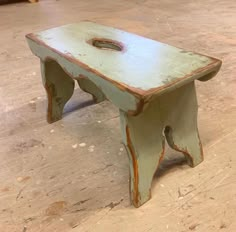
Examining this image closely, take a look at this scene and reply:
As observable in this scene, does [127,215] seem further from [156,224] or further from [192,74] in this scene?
[192,74]

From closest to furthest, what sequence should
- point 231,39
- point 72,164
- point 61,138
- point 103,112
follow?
point 72,164 → point 61,138 → point 103,112 → point 231,39

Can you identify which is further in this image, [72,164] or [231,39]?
[231,39]

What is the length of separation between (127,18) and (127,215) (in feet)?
5.63

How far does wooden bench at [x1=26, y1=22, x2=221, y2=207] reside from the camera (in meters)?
0.77

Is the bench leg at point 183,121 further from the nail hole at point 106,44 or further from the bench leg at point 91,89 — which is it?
the bench leg at point 91,89

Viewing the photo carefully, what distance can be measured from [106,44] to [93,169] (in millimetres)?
366

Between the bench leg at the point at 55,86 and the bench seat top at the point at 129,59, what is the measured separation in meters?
0.11

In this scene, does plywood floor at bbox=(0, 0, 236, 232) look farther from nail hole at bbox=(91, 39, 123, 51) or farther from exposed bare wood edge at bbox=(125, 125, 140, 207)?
nail hole at bbox=(91, 39, 123, 51)

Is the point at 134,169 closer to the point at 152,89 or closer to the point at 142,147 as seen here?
the point at 142,147

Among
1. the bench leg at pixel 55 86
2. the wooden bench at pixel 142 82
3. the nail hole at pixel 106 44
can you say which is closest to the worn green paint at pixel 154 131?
the wooden bench at pixel 142 82

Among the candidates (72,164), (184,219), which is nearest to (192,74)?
(184,219)

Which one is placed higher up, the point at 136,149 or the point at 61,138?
the point at 136,149

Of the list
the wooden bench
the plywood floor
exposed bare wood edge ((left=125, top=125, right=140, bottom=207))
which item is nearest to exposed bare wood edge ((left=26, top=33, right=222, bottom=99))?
the wooden bench

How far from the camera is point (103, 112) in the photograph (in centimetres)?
→ 130
